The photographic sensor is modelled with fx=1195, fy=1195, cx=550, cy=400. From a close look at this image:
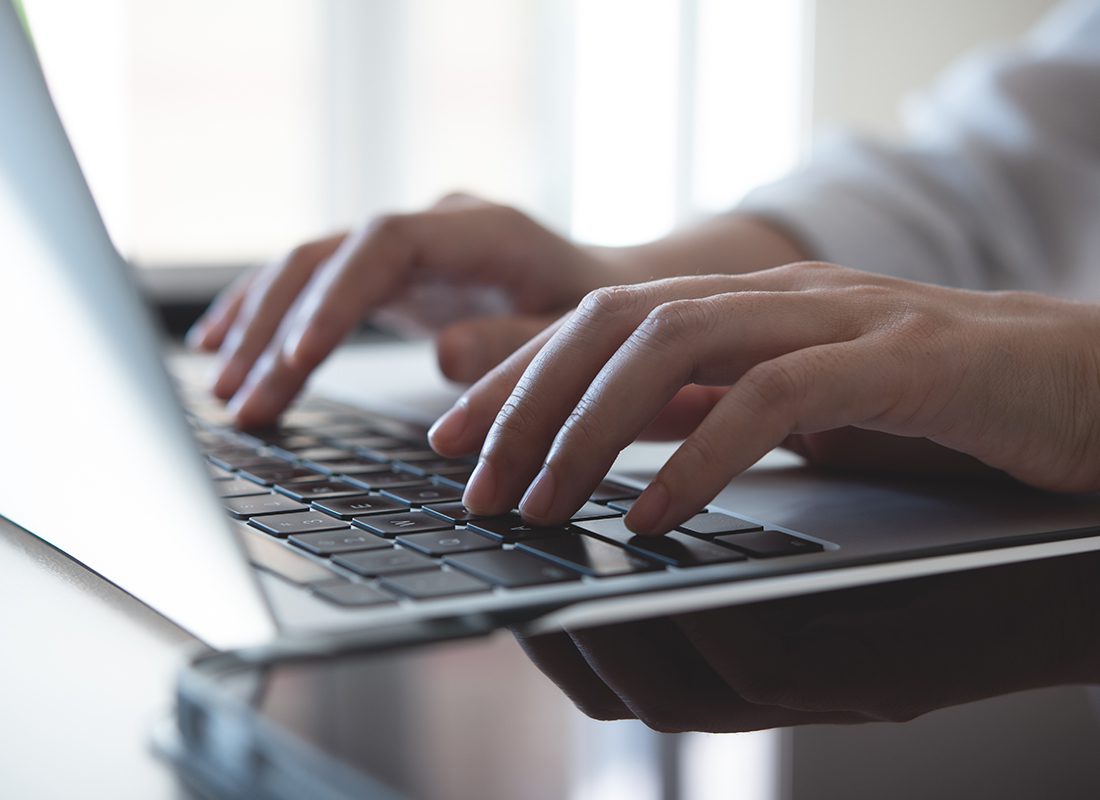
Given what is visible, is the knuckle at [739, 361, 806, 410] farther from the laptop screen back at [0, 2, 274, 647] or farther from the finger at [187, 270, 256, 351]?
the finger at [187, 270, 256, 351]

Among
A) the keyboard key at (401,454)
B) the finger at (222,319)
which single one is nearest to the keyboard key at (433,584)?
the keyboard key at (401,454)

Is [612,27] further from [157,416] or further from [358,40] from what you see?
[157,416]

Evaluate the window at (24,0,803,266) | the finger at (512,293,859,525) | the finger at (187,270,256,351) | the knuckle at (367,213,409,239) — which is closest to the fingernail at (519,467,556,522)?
the finger at (512,293,859,525)

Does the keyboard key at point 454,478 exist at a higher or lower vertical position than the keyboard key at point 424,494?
lower

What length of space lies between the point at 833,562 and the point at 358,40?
2417mm

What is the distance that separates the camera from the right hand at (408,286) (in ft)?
2.23

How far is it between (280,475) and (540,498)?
0.16m

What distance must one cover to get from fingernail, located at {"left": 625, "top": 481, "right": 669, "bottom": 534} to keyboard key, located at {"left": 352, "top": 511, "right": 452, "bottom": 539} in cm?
6

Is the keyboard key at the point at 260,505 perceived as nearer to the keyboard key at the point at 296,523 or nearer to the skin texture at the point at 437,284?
the keyboard key at the point at 296,523

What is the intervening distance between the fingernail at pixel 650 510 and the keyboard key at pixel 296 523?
10cm

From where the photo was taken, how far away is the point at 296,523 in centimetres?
41

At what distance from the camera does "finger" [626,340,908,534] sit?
1.24ft

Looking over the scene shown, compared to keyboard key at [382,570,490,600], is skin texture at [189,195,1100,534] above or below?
above

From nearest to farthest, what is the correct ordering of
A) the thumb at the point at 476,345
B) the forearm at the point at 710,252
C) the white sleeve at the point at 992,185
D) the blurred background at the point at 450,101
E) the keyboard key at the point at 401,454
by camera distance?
1. the keyboard key at the point at 401,454
2. the thumb at the point at 476,345
3. the forearm at the point at 710,252
4. the white sleeve at the point at 992,185
5. the blurred background at the point at 450,101
